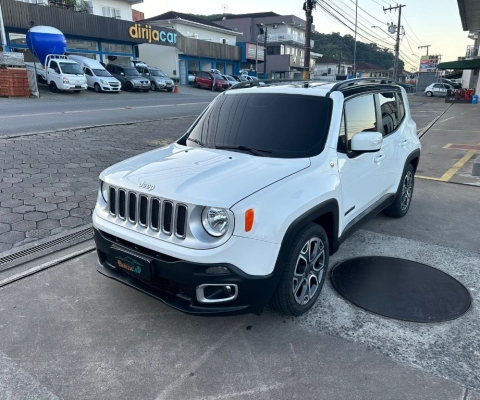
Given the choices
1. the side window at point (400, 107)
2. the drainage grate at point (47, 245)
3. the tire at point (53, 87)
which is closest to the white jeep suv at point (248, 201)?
the side window at point (400, 107)

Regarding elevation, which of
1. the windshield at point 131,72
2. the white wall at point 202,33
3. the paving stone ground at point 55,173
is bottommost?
the paving stone ground at point 55,173

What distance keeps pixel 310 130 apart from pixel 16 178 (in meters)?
5.23

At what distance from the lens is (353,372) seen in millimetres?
2621

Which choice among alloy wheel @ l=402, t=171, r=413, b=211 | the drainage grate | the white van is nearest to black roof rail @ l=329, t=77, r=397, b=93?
alloy wheel @ l=402, t=171, r=413, b=211

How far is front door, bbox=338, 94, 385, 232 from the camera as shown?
3574 mm

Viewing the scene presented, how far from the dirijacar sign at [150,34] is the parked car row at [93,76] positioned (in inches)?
172

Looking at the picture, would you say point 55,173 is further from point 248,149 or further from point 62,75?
point 62,75

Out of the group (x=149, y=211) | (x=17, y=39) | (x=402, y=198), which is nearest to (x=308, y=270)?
(x=149, y=211)

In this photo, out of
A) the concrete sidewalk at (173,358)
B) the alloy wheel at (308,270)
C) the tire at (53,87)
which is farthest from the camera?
the tire at (53,87)

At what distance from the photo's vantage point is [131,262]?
2.93 meters

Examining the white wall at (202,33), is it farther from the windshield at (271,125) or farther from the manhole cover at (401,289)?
the manhole cover at (401,289)

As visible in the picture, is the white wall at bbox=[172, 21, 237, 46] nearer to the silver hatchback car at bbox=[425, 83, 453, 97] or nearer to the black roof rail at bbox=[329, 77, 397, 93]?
the silver hatchback car at bbox=[425, 83, 453, 97]

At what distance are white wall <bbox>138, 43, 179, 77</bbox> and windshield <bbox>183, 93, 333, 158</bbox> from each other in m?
41.3

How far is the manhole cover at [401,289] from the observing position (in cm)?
330
